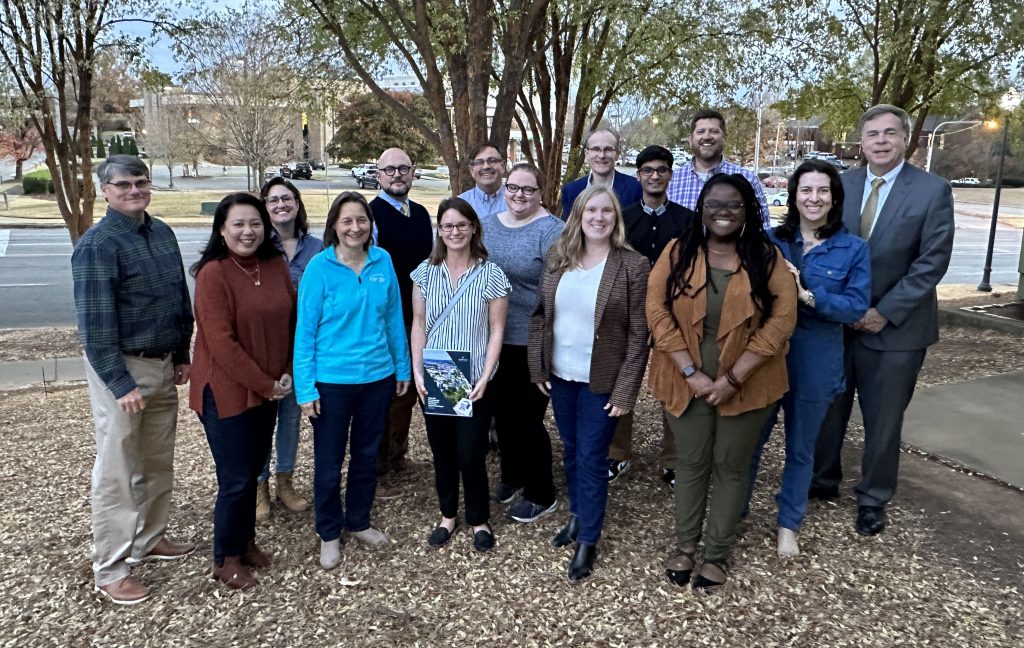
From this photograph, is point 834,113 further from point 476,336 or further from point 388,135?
point 388,135

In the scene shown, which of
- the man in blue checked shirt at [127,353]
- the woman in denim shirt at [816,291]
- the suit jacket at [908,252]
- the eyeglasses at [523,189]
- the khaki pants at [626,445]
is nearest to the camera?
the man in blue checked shirt at [127,353]

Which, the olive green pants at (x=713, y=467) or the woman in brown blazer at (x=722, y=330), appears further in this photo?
the olive green pants at (x=713, y=467)

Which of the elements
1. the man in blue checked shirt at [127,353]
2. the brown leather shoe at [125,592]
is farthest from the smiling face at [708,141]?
the brown leather shoe at [125,592]

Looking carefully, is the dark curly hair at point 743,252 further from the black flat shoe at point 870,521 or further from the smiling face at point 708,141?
the black flat shoe at point 870,521

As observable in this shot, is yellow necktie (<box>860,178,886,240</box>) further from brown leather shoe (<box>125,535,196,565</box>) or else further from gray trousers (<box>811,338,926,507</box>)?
brown leather shoe (<box>125,535,196,565</box>)

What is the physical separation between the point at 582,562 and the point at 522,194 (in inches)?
73.1

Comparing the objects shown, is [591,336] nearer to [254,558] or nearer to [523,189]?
[523,189]

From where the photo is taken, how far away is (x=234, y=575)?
11.1 feet

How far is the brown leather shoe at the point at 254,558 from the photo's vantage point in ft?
11.6

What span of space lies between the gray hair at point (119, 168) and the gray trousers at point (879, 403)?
3565 millimetres

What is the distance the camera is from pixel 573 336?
3395mm

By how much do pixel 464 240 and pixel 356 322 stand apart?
0.64m

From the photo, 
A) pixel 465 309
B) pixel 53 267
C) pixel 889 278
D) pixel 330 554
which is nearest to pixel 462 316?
pixel 465 309

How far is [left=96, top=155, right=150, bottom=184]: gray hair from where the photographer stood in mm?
3061
